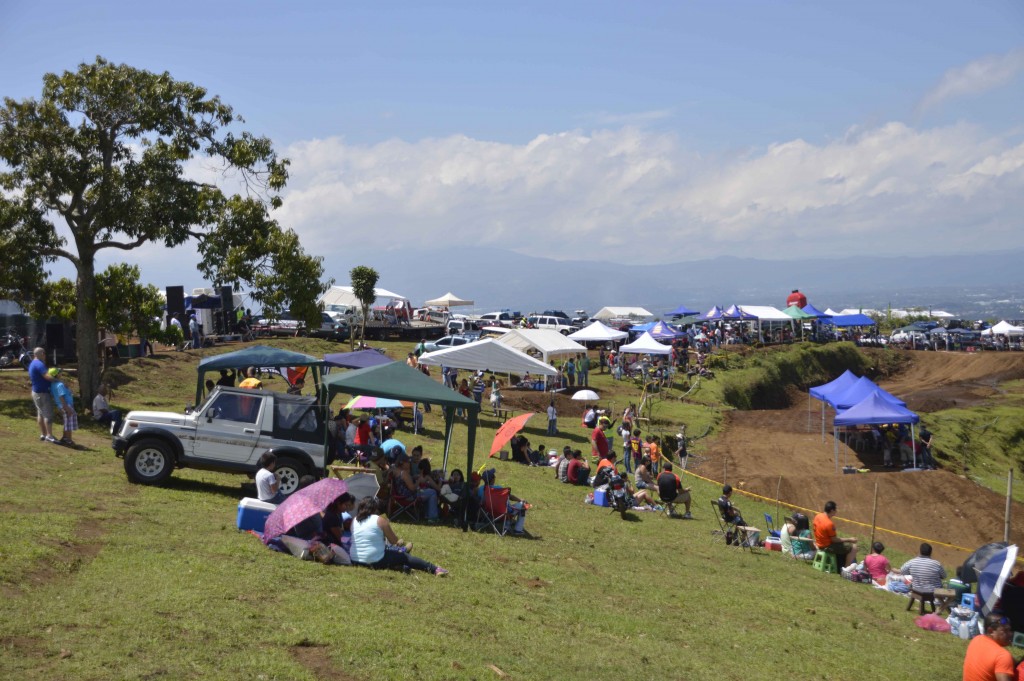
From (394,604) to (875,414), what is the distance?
76.0 ft

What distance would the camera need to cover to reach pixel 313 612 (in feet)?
29.4

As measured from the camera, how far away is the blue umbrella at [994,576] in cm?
1202

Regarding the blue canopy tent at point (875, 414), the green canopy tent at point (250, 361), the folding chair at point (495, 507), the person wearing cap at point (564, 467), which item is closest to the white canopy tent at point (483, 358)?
the person wearing cap at point (564, 467)

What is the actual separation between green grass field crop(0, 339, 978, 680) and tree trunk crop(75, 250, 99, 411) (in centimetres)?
564

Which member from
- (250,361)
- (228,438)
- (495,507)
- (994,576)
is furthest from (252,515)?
(994,576)

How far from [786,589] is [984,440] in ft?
90.3

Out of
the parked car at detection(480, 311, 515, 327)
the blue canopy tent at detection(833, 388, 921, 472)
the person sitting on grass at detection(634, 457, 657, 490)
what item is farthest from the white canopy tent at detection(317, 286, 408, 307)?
the person sitting on grass at detection(634, 457, 657, 490)

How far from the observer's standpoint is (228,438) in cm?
1462

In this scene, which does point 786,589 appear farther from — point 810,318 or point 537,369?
point 810,318

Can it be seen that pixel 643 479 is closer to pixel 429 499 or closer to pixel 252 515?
pixel 429 499

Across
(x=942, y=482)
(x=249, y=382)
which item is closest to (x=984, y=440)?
(x=942, y=482)

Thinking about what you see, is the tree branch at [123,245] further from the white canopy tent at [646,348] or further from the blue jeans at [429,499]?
the white canopy tent at [646,348]

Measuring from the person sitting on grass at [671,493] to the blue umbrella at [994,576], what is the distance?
291 inches

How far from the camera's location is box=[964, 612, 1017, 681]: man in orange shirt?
8.55 meters
